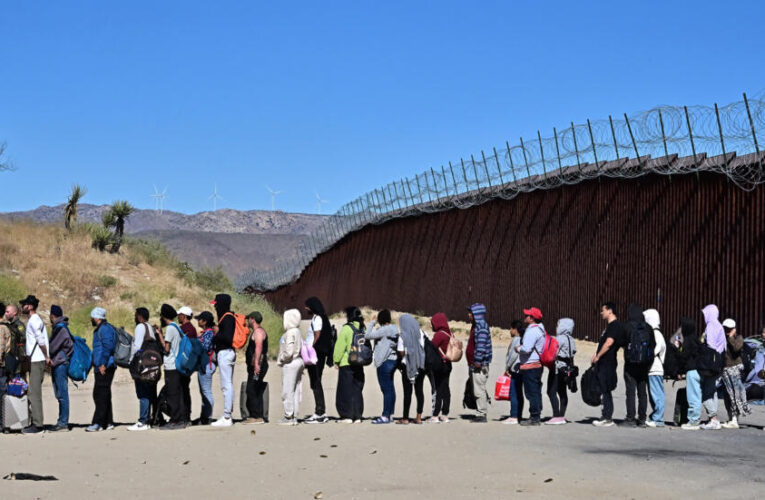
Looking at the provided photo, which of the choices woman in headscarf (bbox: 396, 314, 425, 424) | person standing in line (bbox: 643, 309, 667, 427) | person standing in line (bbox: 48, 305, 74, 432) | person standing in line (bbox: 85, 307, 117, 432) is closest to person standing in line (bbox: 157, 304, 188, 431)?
person standing in line (bbox: 85, 307, 117, 432)

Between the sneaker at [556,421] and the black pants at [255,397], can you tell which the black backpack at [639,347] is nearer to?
the sneaker at [556,421]

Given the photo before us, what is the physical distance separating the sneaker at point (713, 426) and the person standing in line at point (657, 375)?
51 cm

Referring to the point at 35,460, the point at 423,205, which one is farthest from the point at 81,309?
the point at 35,460

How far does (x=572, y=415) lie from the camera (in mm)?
14562

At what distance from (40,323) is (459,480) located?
6.06 meters

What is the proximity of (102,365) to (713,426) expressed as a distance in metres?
7.38

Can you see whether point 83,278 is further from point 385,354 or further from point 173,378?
point 385,354

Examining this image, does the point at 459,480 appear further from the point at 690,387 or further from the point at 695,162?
the point at 695,162

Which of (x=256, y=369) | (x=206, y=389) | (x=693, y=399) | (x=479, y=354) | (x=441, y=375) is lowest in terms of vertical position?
(x=693, y=399)

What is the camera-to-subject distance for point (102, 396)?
13.2m

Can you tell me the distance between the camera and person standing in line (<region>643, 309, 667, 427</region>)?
12875mm

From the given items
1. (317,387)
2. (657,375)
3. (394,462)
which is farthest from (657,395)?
(317,387)

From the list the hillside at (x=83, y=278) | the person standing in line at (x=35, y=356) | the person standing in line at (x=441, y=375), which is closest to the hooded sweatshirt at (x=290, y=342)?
the person standing in line at (x=441, y=375)

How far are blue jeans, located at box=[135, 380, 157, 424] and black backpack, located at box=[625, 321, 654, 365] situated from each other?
5812 mm
